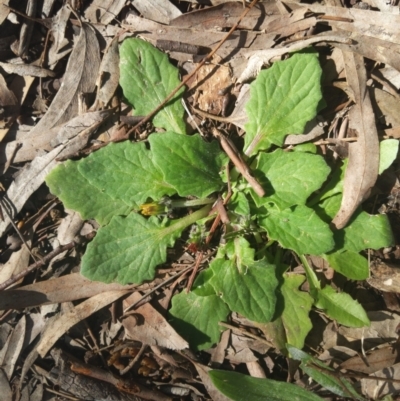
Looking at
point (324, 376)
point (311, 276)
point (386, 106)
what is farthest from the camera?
point (311, 276)

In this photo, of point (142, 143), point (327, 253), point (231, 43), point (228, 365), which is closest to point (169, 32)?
point (231, 43)

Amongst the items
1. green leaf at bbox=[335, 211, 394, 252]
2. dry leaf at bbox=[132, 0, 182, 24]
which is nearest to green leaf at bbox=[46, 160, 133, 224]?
dry leaf at bbox=[132, 0, 182, 24]

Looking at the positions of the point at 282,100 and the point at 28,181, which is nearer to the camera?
the point at 282,100

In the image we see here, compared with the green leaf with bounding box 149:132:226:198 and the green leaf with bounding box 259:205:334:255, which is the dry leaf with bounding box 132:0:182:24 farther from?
the green leaf with bounding box 259:205:334:255

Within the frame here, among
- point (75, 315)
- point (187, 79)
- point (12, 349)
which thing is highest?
point (187, 79)

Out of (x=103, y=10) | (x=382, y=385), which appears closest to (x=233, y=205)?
A: (x=382, y=385)

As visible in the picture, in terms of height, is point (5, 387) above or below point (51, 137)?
below

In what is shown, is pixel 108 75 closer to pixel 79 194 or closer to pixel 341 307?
pixel 79 194
